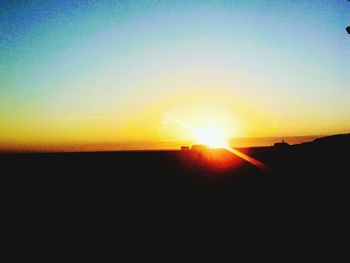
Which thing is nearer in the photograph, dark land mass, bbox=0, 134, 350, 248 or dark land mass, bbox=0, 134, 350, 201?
dark land mass, bbox=0, 134, 350, 248

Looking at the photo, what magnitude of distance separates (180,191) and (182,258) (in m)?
5.09

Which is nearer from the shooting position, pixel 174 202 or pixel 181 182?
pixel 174 202

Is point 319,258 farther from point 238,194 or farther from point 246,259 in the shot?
point 238,194

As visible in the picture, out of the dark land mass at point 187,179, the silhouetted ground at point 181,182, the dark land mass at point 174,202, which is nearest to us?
the dark land mass at point 174,202

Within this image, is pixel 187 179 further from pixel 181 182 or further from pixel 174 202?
pixel 174 202

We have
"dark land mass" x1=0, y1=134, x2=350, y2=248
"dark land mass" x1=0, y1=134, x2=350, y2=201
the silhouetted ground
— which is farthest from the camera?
"dark land mass" x1=0, y1=134, x2=350, y2=201

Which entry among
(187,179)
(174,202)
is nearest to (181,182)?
(187,179)

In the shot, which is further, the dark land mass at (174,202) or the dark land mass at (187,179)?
the dark land mass at (187,179)

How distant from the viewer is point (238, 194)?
39.2 feet

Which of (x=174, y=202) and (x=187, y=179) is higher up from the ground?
(x=187, y=179)

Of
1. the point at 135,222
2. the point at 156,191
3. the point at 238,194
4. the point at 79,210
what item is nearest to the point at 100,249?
the point at 135,222

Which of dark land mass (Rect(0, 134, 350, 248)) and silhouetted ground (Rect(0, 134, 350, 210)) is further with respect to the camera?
silhouetted ground (Rect(0, 134, 350, 210))

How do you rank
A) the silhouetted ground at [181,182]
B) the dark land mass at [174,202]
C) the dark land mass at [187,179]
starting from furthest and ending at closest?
the dark land mass at [187,179] < the silhouetted ground at [181,182] < the dark land mass at [174,202]

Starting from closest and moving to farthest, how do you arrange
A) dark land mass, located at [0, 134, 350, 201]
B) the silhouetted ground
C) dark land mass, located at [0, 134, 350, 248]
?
dark land mass, located at [0, 134, 350, 248] → the silhouetted ground → dark land mass, located at [0, 134, 350, 201]
